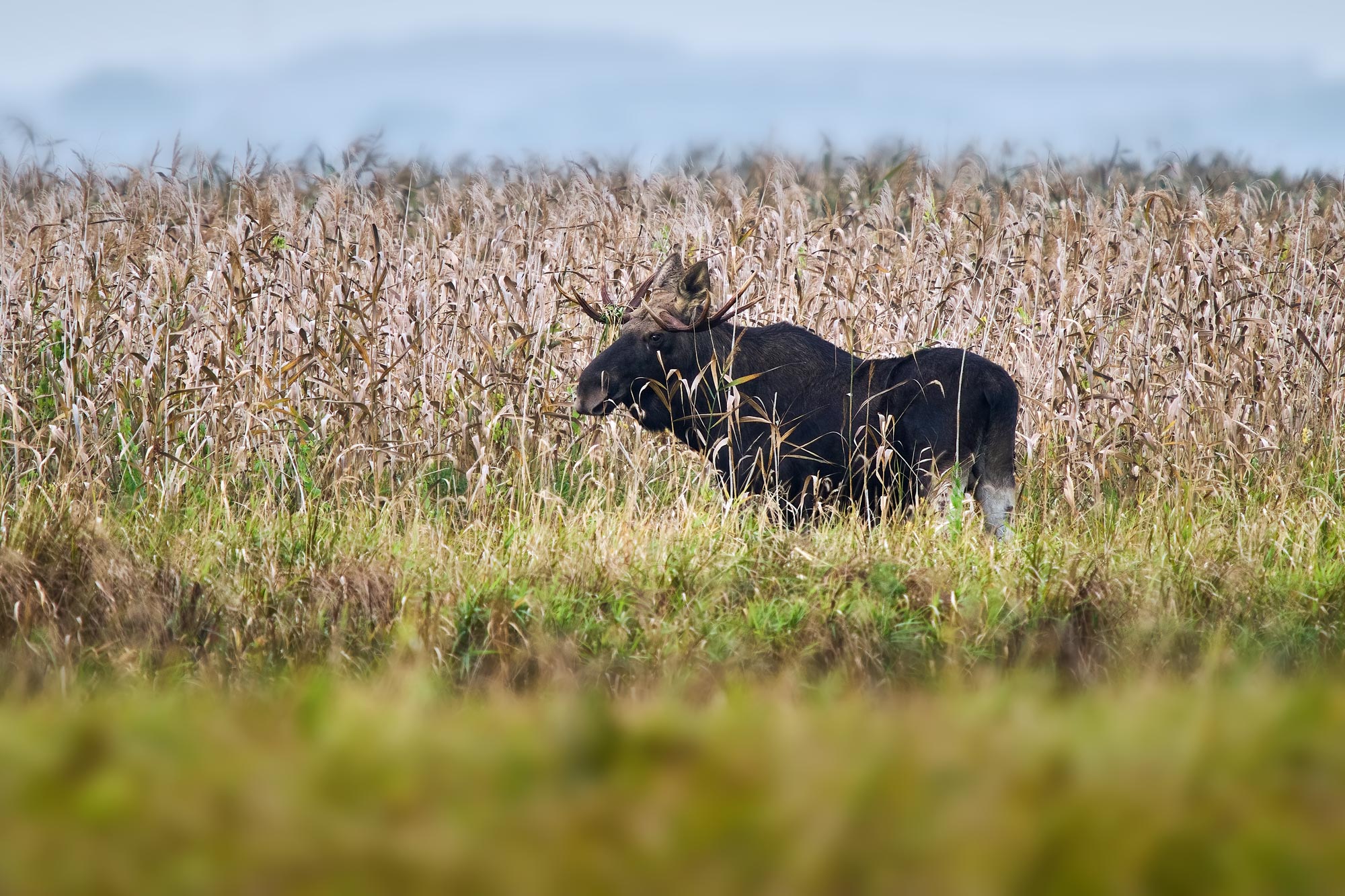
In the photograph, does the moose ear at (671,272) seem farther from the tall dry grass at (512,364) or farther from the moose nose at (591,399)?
the moose nose at (591,399)

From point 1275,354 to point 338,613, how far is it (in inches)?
234

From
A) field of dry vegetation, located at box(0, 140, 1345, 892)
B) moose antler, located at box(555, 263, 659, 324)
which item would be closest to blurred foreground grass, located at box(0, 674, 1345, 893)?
field of dry vegetation, located at box(0, 140, 1345, 892)

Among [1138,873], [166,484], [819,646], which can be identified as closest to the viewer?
[1138,873]

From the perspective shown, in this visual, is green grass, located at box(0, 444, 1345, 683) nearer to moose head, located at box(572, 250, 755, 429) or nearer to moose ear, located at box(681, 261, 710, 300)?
moose head, located at box(572, 250, 755, 429)

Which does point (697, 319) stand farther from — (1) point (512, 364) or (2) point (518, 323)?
(2) point (518, 323)

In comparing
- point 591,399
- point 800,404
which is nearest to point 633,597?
point 591,399

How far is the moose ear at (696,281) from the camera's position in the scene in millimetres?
6746

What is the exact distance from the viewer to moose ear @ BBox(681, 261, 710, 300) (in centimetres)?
675

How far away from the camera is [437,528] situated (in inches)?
234

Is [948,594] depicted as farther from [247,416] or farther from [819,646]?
[247,416]

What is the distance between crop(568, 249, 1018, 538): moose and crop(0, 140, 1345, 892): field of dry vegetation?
28 centimetres

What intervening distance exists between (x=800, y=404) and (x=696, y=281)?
2.98ft

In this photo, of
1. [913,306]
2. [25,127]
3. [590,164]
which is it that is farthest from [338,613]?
[590,164]

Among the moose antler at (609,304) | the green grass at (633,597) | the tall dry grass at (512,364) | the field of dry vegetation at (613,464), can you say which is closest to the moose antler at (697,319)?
the moose antler at (609,304)
